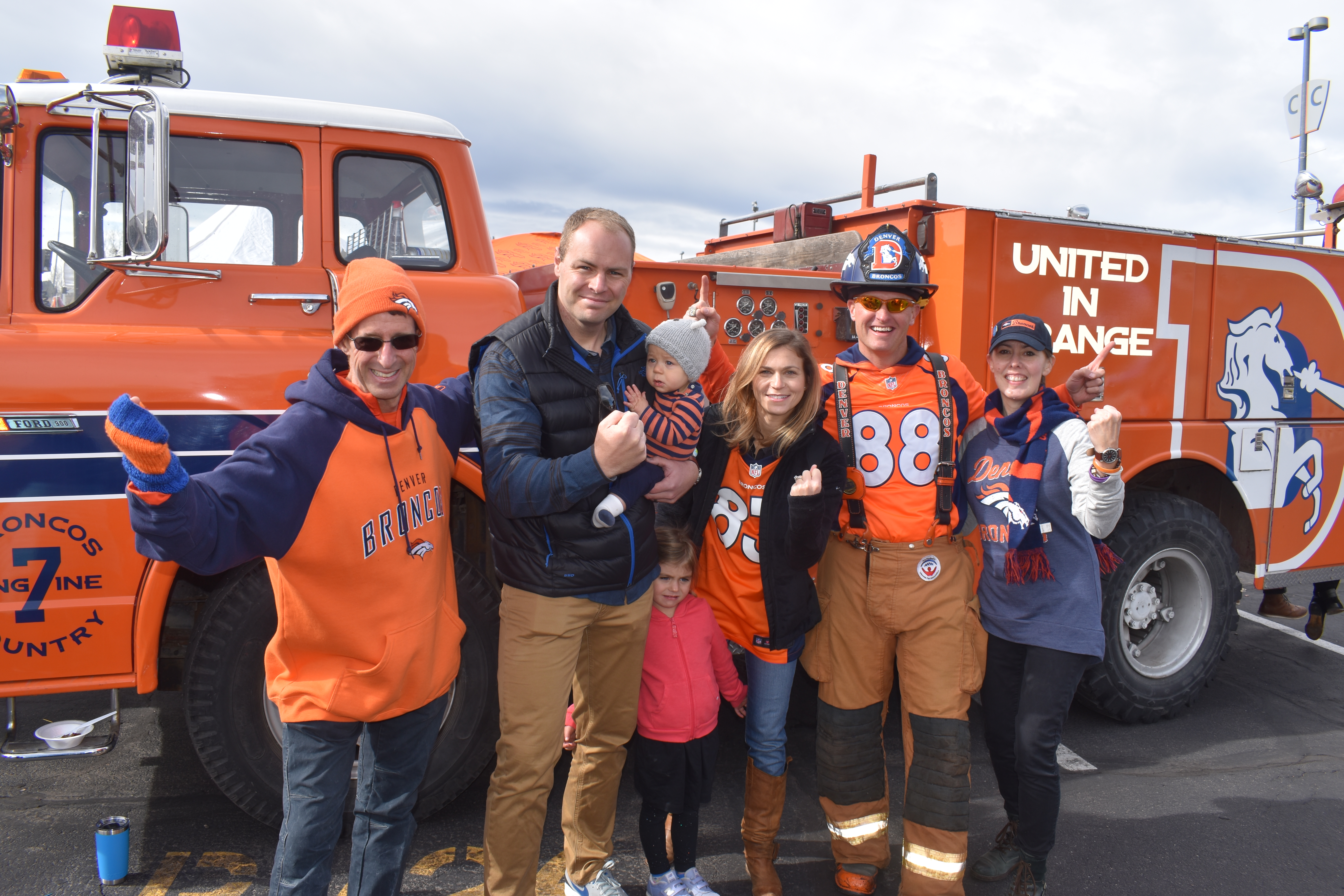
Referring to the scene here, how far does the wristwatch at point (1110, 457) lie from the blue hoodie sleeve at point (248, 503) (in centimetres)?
197

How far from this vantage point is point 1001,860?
9.39 ft

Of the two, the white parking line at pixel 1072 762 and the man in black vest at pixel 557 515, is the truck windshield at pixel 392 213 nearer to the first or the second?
the man in black vest at pixel 557 515

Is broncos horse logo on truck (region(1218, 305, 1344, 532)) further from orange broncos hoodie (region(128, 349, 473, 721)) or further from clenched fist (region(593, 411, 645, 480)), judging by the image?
orange broncos hoodie (region(128, 349, 473, 721))

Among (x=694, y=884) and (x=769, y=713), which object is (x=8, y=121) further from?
(x=694, y=884)

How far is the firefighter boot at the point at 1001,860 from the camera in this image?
2.84 m

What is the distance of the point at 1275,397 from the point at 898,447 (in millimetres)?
2758

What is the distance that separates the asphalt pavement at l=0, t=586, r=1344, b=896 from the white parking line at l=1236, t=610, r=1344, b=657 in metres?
1.34

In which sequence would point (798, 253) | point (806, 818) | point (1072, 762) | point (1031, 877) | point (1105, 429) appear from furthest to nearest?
1. point (798, 253)
2. point (1072, 762)
3. point (806, 818)
4. point (1031, 877)
5. point (1105, 429)

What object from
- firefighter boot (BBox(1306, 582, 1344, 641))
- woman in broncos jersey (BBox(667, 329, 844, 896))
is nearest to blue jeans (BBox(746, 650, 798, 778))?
woman in broncos jersey (BBox(667, 329, 844, 896))

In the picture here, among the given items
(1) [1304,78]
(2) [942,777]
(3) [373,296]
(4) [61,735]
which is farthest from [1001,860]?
(1) [1304,78]

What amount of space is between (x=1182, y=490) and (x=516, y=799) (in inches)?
144

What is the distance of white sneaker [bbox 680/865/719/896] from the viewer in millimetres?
2566

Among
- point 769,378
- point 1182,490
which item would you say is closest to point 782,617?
point 769,378

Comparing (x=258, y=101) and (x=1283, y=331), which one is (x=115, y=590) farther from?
(x=1283, y=331)
